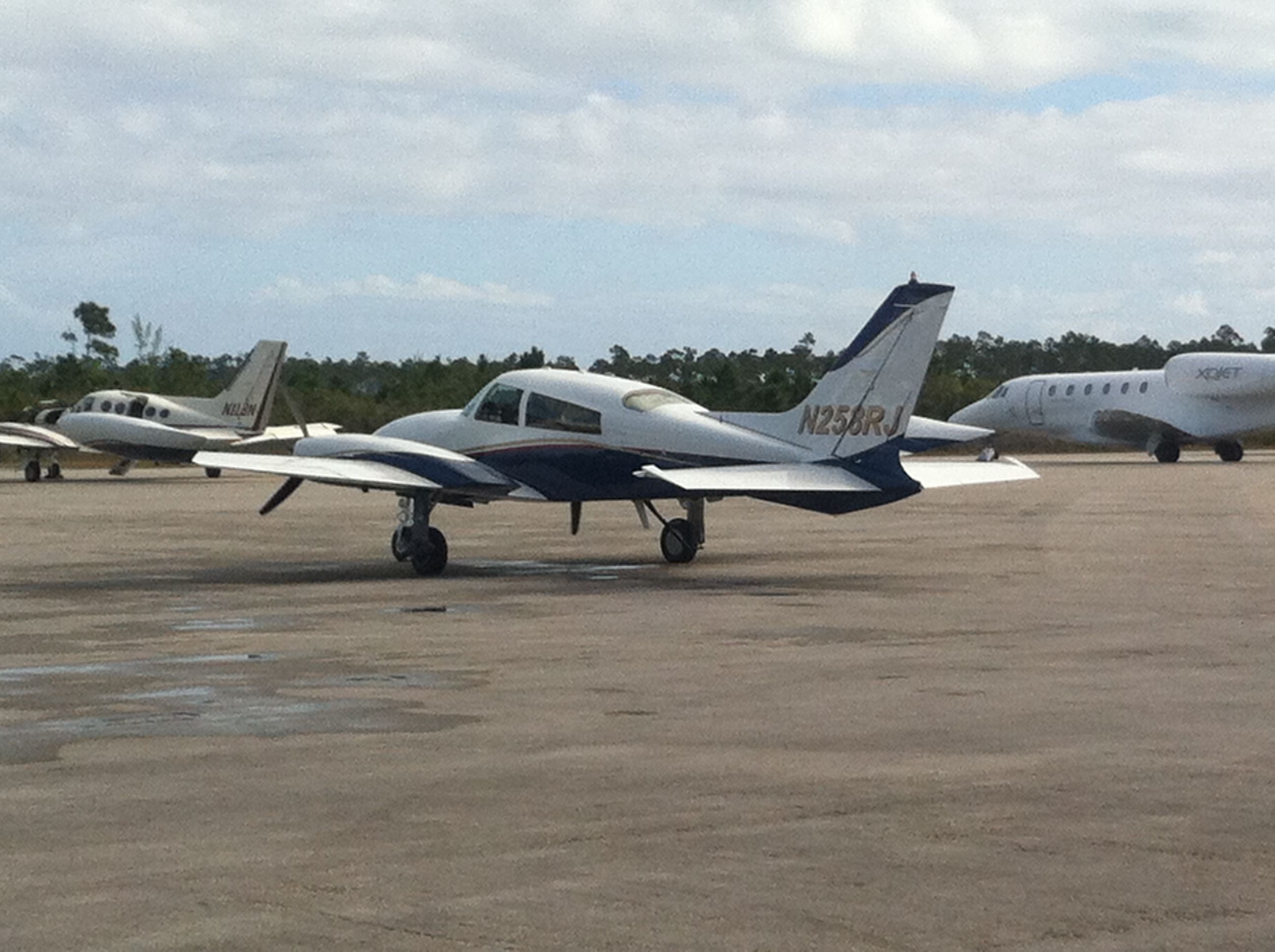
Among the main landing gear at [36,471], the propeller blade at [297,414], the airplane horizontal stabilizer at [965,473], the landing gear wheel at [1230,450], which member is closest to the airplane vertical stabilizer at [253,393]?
the main landing gear at [36,471]

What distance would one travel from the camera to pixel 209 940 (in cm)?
669

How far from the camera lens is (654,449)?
77.2 ft

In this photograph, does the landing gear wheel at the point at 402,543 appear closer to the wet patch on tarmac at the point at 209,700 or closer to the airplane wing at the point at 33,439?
the wet patch on tarmac at the point at 209,700

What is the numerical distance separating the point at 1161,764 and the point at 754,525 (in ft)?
79.4

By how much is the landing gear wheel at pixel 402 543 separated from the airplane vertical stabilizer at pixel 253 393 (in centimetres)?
2923

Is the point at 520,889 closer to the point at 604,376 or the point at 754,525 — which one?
the point at 604,376

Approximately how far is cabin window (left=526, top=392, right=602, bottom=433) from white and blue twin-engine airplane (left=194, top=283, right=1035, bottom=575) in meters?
0.01

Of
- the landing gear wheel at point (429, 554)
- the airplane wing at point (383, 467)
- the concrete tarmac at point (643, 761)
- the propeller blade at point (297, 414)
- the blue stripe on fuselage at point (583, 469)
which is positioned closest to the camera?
the concrete tarmac at point (643, 761)

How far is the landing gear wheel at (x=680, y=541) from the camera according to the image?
25172mm

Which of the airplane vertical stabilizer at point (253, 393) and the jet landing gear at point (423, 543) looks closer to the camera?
the jet landing gear at point (423, 543)

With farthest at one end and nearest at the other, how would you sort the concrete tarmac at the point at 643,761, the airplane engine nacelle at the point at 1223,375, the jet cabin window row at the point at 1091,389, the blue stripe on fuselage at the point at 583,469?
the jet cabin window row at the point at 1091,389 < the airplane engine nacelle at the point at 1223,375 < the blue stripe on fuselage at the point at 583,469 < the concrete tarmac at the point at 643,761

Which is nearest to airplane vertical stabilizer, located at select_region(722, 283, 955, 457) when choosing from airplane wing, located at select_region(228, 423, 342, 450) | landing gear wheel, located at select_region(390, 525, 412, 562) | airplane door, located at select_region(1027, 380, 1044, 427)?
landing gear wheel, located at select_region(390, 525, 412, 562)

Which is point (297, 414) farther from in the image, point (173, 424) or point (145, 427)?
point (173, 424)

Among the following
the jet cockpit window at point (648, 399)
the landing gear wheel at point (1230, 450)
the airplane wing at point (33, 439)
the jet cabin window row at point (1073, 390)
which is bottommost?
the airplane wing at point (33, 439)
